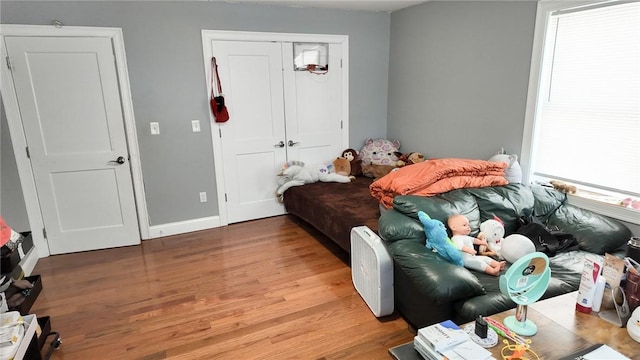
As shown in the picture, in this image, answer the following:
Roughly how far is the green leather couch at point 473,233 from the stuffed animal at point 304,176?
1.70 metres

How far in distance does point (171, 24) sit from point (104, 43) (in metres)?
0.64

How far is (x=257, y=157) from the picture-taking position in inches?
166

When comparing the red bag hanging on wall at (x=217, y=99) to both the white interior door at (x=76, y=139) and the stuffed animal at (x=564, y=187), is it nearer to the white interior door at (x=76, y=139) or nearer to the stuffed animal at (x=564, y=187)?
the white interior door at (x=76, y=139)

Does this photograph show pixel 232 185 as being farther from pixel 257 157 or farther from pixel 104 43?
pixel 104 43

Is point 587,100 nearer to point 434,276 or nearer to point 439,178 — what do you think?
point 439,178

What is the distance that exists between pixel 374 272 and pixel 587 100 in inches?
81.2

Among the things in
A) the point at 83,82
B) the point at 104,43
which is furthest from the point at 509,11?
the point at 83,82

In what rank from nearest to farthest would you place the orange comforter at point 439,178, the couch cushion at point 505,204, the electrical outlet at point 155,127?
the couch cushion at point 505,204
the orange comforter at point 439,178
the electrical outlet at point 155,127

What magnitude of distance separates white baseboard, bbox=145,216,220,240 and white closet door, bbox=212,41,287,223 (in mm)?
230

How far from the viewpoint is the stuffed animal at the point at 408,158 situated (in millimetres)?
4211

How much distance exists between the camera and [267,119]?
4.18 meters

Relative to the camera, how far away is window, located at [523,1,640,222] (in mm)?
2412

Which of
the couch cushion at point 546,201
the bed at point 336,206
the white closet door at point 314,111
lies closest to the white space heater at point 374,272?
the bed at point 336,206

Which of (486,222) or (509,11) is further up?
(509,11)
